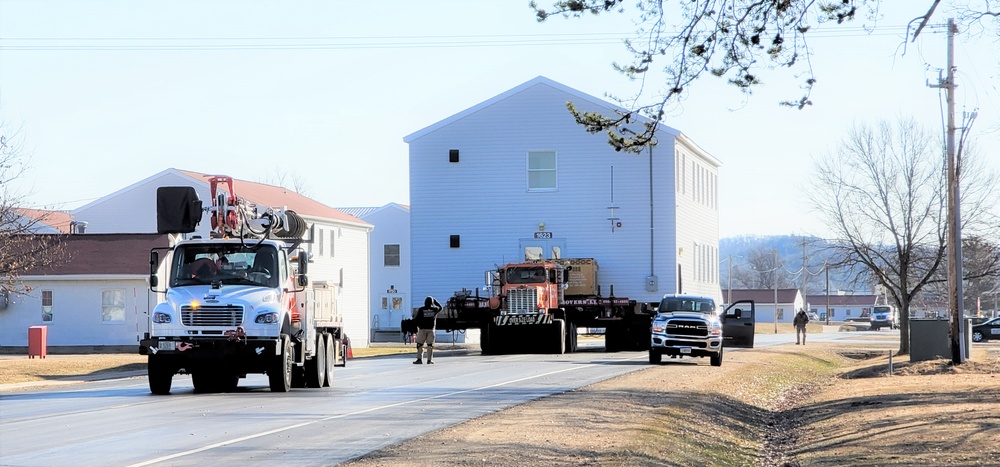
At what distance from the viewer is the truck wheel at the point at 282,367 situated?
867 inches

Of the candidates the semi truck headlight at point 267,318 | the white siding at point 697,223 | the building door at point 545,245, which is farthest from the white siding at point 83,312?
the semi truck headlight at point 267,318

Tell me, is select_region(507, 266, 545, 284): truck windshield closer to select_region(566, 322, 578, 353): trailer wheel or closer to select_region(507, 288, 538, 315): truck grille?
select_region(507, 288, 538, 315): truck grille

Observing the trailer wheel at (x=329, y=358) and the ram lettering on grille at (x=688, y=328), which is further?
the ram lettering on grille at (x=688, y=328)

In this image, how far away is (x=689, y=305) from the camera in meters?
34.5

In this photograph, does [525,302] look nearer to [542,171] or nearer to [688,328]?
[688,328]

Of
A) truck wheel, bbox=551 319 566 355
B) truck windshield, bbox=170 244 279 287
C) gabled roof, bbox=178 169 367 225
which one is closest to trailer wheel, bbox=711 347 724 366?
truck wheel, bbox=551 319 566 355

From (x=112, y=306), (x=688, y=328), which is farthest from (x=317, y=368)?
(x=112, y=306)

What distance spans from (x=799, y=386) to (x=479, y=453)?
1989 cm

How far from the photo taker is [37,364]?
34.6 metres

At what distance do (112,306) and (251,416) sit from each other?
33.5 meters

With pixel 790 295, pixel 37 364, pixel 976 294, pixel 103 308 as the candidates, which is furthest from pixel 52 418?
pixel 790 295

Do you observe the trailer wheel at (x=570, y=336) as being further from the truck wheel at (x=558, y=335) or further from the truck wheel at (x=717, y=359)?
the truck wheel at (x=717, y=359)

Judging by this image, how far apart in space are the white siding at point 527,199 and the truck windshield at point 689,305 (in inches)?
564

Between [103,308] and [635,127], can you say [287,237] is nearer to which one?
[635,127]
